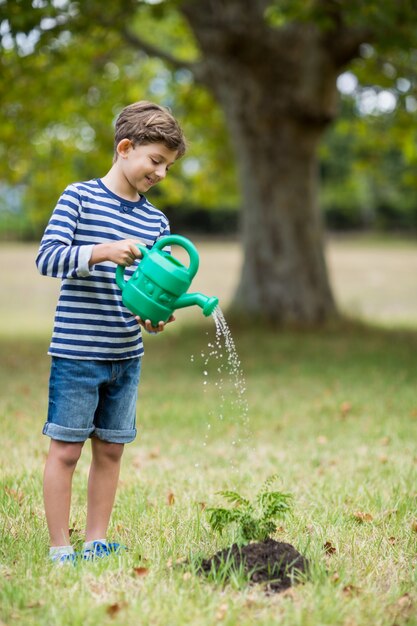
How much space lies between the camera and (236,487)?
4.64 m

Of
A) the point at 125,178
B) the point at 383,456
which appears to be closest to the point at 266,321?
the point at 383,456

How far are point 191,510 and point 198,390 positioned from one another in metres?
3.93

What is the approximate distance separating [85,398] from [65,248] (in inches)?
22.8

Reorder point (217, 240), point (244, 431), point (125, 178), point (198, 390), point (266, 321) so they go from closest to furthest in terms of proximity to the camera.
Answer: point (125, 178), point (244, 431), point (198, 390), point (266, 321), point (217, 240)

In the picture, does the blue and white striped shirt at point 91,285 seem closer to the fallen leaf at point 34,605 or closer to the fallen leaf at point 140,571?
the fallen leaf at point 140,571

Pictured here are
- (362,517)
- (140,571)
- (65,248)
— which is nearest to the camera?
(140,571)

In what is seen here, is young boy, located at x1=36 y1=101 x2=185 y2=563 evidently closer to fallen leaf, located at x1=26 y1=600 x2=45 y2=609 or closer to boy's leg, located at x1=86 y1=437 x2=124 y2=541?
boy's leg, located at x1=86 y1=437 x2=124 y2=541

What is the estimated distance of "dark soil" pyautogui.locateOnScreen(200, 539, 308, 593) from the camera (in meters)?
2.97

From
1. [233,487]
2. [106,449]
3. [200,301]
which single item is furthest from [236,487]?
[200,301]

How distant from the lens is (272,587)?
295cm

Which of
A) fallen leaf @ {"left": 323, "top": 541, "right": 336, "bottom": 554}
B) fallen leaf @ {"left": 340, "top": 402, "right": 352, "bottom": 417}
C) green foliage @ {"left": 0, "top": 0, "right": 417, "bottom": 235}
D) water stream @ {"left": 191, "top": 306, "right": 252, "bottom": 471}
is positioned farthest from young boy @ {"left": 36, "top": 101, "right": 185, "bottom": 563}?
green foliage @ {"left": 0, "top": 0, "right": 417, "bottom": 235}

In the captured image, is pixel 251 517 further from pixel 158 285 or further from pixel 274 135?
pixel 274 135

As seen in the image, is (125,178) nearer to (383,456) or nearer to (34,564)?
(34,564)

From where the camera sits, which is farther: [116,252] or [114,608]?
[116,252]
